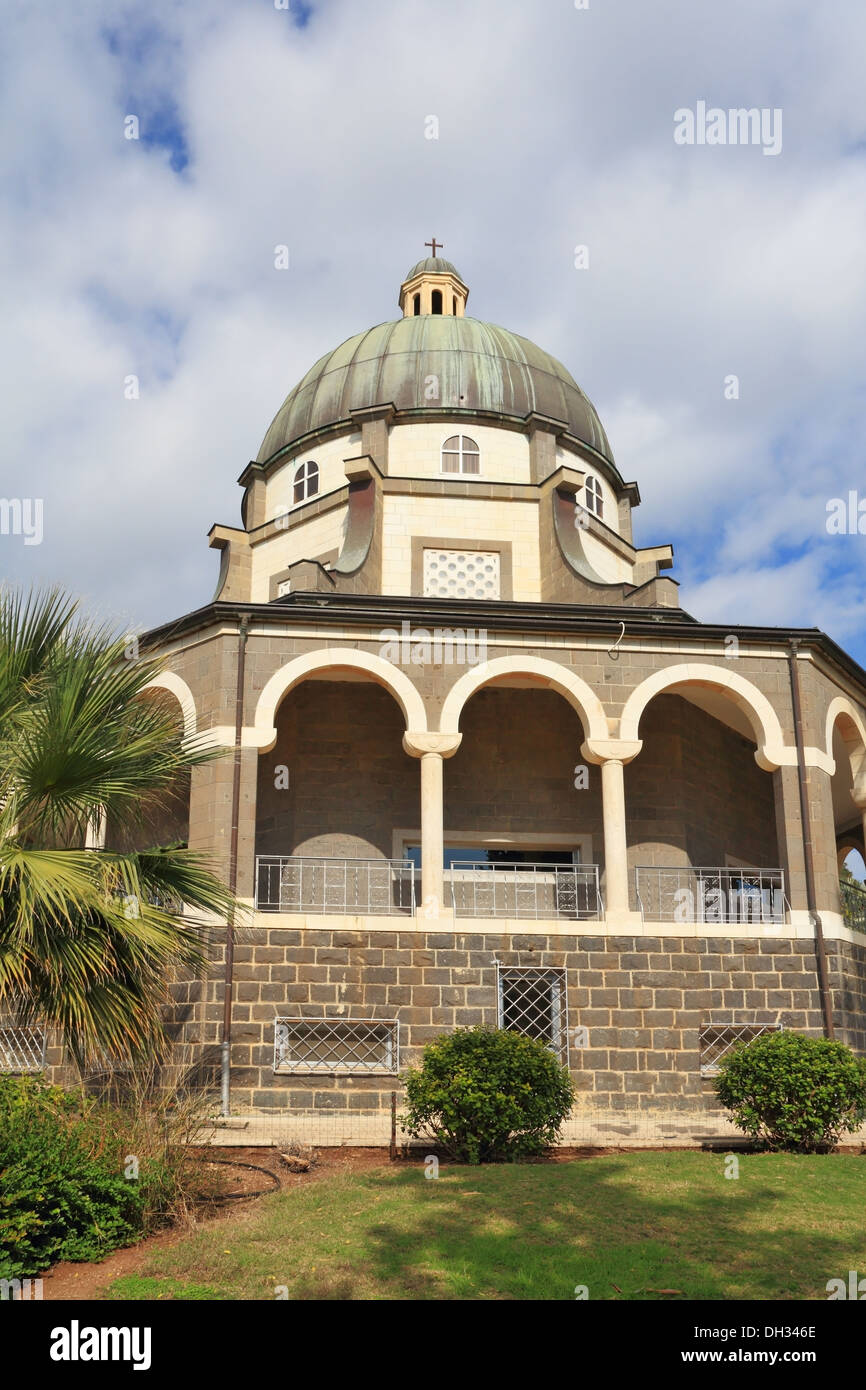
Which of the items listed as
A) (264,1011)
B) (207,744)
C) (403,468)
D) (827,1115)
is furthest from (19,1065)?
(403,468)

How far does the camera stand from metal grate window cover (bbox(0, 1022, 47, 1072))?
1706cm

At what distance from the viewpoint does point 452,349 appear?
25578mm

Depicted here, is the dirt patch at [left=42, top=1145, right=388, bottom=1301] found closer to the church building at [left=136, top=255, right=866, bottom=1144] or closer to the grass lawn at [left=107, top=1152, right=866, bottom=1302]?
the grass lawn at [left=107, top=1152, right=866, bottom=1302]

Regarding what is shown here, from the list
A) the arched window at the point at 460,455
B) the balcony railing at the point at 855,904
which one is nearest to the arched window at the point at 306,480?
the arched window at the point at 460,455

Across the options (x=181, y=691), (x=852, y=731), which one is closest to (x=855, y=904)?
(x=852, y=731)

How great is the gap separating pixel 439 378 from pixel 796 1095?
17.0 meters

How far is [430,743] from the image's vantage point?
1697 cm

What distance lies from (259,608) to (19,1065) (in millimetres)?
7443

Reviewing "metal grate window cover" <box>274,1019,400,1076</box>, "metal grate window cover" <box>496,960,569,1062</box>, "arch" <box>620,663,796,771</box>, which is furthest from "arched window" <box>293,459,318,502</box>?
"metal grate window cover" <box>274,1019,400,1076</box>

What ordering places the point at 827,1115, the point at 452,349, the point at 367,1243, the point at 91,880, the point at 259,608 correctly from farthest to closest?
the point at 452,349
the point at 259,608
the point at 827,1115
the point at 91,880
the point at 367,1243

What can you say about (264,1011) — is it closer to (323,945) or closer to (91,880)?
(323,945)

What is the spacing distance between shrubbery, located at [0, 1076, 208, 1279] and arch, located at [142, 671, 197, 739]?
703 centimetres

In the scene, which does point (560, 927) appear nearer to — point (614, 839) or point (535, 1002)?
point (535, 1002)

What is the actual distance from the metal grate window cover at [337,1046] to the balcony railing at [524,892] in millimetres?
3429
